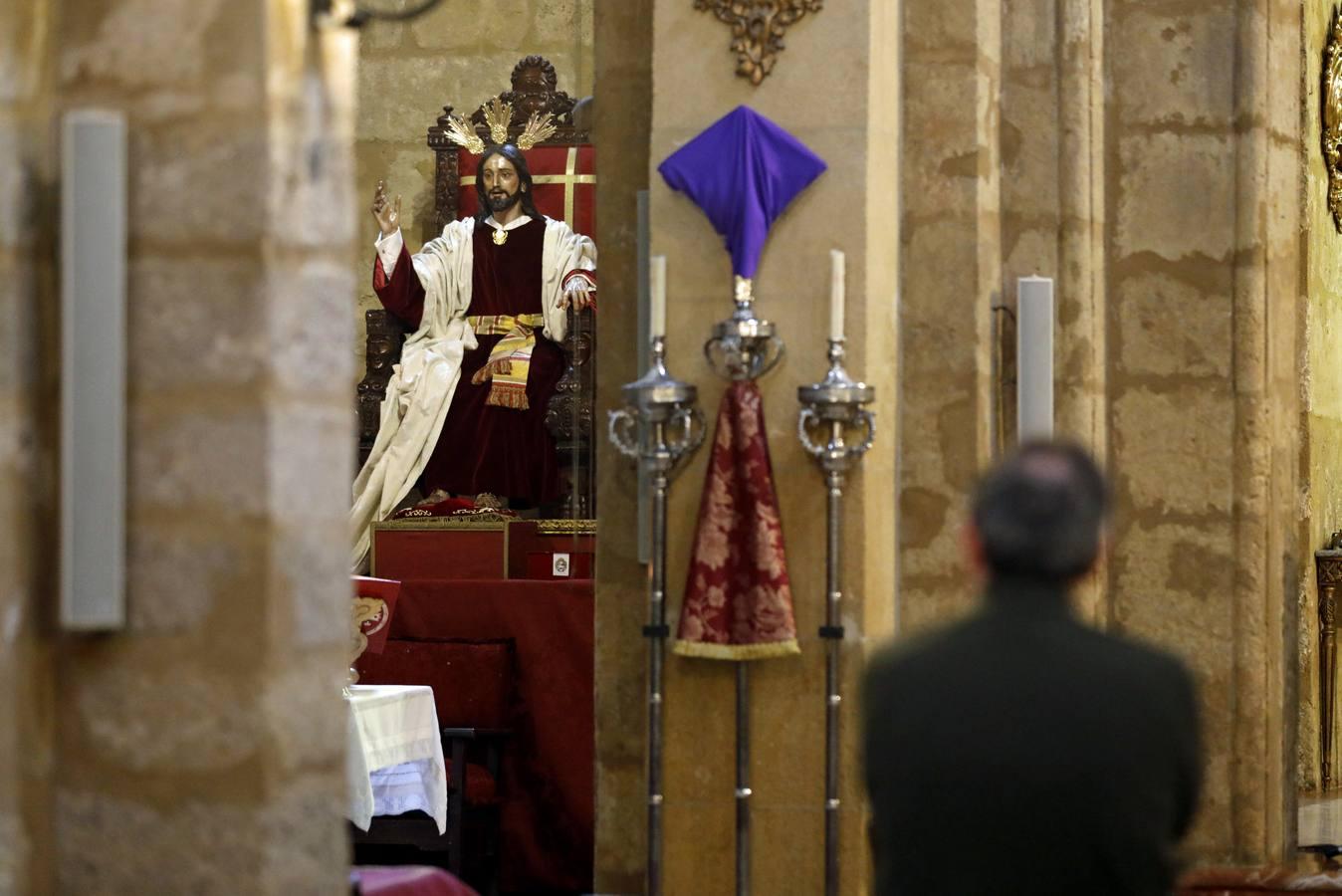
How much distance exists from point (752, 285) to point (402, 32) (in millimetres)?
7453

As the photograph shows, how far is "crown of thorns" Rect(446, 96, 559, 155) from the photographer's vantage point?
11.3 meters

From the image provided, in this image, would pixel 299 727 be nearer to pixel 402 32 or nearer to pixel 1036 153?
pixel 1036 153

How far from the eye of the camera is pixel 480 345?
10758mm

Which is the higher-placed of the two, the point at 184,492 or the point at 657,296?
the point at 657,296

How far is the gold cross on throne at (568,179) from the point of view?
11023 millimetres

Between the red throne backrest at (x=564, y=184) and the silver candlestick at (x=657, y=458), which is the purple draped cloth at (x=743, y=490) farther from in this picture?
the red throne backrest at (x=564, y=184)

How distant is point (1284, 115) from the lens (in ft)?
25.1

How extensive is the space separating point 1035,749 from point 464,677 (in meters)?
5.78

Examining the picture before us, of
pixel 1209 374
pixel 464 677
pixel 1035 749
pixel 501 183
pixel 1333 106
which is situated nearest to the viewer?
pixel 1035 749

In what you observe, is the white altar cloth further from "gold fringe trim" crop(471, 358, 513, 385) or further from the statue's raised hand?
the statue's raised hand

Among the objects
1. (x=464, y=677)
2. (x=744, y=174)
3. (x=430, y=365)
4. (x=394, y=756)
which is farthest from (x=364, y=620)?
(x=430, y=365)

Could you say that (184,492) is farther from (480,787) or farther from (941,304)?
(480,787)

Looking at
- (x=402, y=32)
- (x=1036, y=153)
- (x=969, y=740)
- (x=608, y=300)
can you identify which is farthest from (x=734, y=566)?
(x=402, y=32)

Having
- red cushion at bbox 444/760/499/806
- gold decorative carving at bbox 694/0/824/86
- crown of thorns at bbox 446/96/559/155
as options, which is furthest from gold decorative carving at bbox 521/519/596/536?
gold decorative carving at bbox 694/0/824/86
